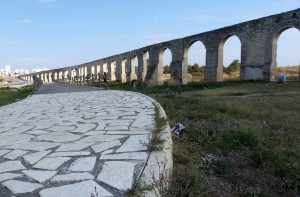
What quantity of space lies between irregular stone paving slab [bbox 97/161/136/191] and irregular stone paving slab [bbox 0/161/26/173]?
783mm

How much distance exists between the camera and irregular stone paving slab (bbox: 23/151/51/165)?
283cm

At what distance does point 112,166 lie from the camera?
2578 mm

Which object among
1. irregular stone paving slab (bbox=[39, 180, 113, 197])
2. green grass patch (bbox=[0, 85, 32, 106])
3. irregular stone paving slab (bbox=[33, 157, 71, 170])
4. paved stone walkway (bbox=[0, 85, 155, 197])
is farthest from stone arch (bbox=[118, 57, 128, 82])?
irregular stone paving slab (bbox=[39, 180, 113, 197])

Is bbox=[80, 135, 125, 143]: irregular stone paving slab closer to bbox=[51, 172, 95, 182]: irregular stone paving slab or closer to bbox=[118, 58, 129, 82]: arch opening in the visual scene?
bbox=[51, 172, 95, 182]: irregular stone paving slab

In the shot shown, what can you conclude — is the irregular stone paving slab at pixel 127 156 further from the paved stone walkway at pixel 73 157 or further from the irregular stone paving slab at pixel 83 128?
the irregular stone paving slab at pixel 83 128

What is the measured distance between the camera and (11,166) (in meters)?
2.71

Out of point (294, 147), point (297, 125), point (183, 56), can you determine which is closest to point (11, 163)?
point (294, 147)

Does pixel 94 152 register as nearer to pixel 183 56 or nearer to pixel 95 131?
pixel 95 131

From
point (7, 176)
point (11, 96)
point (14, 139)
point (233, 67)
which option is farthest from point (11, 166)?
point (233, 67)

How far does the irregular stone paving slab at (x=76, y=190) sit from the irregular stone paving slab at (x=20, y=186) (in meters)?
0.12

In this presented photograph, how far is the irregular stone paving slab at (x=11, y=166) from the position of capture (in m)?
2.63

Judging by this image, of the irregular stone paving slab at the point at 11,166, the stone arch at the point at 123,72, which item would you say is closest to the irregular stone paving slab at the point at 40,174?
the irregular stone paving slab at the point at 11,166

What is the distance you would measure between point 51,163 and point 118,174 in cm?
74

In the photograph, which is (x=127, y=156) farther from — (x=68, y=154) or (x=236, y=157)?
(x=236, y=157)
